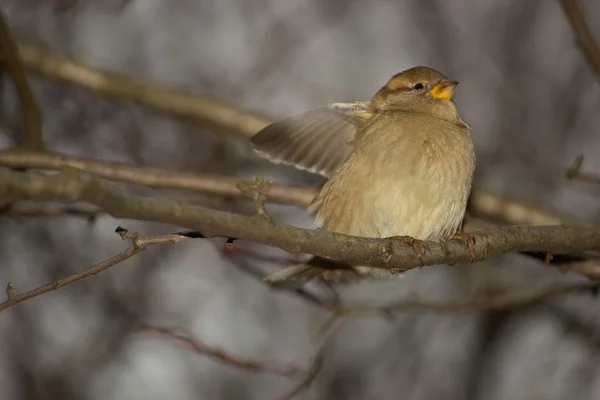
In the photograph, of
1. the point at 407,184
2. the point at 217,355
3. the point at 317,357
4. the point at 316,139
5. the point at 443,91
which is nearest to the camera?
the point at 407,184

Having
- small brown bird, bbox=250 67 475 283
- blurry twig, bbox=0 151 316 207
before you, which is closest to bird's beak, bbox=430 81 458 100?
small brown bird, bbox=250 67 475 283

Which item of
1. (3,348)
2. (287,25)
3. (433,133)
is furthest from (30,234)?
(433,133)

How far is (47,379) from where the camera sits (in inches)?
313

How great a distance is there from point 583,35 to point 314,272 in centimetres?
231

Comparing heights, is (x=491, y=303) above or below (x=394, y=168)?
below

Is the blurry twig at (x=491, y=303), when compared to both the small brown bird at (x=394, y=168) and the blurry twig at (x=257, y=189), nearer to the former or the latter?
the small brown bird at (x=394, y=168)

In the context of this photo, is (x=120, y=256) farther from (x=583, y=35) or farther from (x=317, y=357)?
(x=583, y=35)

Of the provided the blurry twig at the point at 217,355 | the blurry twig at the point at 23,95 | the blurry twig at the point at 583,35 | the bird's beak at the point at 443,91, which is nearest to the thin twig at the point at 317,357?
the blurry twig at the point at 217,355

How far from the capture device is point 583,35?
563 centimetres

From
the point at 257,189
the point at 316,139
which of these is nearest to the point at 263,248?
the point at 316,139

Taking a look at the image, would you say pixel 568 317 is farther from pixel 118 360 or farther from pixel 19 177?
pixel 19 177

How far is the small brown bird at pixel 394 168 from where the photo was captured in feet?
16.3

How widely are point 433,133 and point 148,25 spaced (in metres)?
4.40

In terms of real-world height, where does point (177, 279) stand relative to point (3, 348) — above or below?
above
